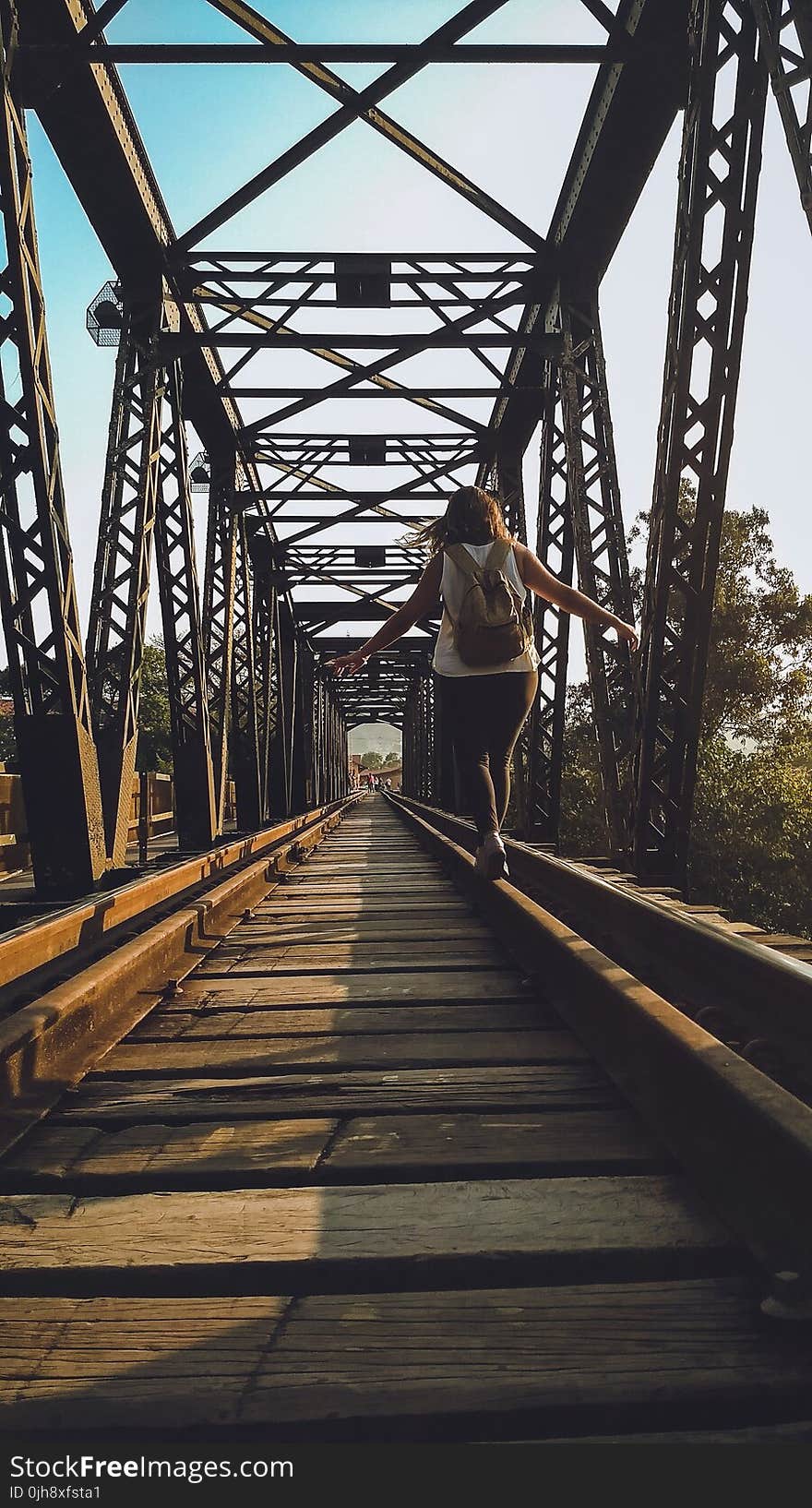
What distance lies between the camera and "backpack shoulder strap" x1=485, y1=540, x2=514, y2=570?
4.21 m

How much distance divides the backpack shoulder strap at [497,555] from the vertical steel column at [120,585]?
2808 millimetres

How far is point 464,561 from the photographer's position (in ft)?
13.8

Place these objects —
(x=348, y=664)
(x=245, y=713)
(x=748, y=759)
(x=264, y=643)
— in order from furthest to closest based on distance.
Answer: (x=748, y=759) < (x=264, y=643) < (x=245, y=713) < (x=348, y=664)

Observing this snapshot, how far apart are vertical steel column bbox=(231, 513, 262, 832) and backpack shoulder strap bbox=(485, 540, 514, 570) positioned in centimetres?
867

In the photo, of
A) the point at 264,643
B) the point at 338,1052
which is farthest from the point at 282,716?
the point at 338,1052

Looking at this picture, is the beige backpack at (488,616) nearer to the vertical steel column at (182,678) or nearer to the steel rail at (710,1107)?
the steel rail at (710,1107)

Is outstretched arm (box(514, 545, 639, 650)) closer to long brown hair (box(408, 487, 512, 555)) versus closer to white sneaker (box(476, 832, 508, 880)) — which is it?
long brown hair (box(408, 487, 512, 555))

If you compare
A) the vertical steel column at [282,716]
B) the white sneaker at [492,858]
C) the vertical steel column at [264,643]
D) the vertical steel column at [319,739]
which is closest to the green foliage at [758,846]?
the vertical steel column at [319,739]

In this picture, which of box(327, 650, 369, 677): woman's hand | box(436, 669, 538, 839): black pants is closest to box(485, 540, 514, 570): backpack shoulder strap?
box(436, 669, 538, 839): black pants

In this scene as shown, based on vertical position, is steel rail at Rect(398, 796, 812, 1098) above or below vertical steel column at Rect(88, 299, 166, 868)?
below

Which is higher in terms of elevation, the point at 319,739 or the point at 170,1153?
the point at 319,739

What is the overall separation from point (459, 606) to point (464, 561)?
0.69 feet

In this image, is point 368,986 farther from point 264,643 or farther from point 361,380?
point 264,643

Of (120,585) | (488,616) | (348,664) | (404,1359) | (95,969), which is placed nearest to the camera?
(404,1359)
